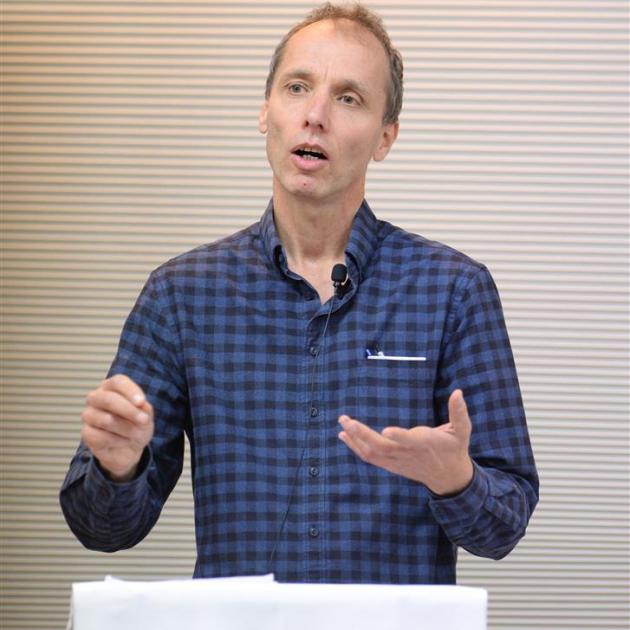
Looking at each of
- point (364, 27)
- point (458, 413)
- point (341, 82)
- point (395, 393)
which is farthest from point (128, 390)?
point (364, 27)

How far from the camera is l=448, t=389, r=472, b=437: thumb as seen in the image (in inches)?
53.1

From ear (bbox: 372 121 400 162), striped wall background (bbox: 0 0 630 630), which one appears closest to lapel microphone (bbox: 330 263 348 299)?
ear (bbox: 372 121 400 162)

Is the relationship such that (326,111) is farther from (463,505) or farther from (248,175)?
(248,175)

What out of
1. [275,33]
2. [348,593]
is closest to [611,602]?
[275,33]

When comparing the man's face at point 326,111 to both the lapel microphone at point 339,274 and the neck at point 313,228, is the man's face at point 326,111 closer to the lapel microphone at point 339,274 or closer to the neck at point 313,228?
the neck at point 313,228

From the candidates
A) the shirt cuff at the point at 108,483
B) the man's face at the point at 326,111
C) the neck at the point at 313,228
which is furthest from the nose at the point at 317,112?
the shirt cuff at the point at 108,483

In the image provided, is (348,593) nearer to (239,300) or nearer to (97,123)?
(239,300)

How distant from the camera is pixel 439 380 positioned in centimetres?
187

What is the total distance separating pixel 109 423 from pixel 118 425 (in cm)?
2

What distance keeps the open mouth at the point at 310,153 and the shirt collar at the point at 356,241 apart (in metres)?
0.14

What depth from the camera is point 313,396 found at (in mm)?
1839

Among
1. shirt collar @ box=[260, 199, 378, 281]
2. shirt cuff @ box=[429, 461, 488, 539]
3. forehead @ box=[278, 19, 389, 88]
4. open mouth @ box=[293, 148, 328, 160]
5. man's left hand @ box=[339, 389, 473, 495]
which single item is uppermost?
forehead @ box=[278, 19, 389, 88]

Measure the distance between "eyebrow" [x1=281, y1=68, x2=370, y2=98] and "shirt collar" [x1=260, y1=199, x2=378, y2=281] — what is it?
192 mm

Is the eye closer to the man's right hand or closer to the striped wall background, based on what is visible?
the man's right hand
